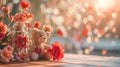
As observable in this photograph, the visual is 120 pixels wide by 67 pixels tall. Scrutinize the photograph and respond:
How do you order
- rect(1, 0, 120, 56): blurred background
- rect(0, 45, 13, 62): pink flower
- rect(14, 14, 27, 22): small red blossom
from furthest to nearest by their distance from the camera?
rect(1, 0, 120, 56): blurred background < rect(14, 14, 27, 22): small red blossom < rect(0, 45, 13, 62): pink flower

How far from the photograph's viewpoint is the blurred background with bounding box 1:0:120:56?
2578mm

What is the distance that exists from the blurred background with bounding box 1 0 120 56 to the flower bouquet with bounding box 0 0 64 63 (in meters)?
0.45

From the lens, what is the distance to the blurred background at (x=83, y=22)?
258cm

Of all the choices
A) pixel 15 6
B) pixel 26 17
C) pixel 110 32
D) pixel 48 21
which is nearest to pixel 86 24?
pixel 110 32

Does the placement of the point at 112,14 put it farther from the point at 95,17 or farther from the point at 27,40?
the point at 27,40

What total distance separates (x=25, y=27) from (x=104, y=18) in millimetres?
1540

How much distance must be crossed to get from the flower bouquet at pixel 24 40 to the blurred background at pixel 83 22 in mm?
451

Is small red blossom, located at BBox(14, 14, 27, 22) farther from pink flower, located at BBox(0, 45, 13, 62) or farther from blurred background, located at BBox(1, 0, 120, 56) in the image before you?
blurred background, located at BBox(1, 0, 120, 56)

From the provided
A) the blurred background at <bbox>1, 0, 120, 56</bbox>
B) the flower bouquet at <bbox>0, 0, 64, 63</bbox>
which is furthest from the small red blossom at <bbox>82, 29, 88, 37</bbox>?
the flower bouquet at <bbox>0, 0, 64, 63</bbox>

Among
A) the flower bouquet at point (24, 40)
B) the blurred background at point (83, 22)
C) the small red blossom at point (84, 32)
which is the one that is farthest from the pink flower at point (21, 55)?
the small red blossom at point (84, 32)

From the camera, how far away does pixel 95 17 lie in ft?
10.7

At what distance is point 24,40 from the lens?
1836 millimetres

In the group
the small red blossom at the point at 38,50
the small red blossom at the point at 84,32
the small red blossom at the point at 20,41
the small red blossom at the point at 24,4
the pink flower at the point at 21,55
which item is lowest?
the pink flower at the point at 21,55

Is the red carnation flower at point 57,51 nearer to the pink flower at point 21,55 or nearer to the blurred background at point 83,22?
the pink flower at point 21,55
